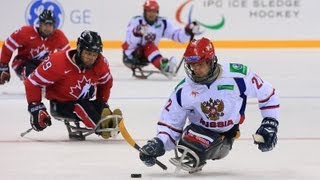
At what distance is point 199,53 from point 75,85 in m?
1.90

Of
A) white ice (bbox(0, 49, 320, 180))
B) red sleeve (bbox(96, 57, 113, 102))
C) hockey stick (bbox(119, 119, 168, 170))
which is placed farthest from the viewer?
red sleeve (bbox(96, 57, 113, 102))

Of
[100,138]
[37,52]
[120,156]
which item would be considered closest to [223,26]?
[37,52]

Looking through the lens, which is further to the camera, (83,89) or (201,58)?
(83,89)

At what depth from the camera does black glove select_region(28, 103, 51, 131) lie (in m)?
6.26

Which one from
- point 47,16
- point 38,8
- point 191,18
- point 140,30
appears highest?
point 47,16

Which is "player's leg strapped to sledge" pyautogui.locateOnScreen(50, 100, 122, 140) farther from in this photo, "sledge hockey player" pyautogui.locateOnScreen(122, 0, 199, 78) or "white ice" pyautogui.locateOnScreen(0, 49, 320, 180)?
"sledge hockey player" pyautogui.locateOnScreen(122, 0, 199, 78)

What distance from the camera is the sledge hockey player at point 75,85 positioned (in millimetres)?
6289

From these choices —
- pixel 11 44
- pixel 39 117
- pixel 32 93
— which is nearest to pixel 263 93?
pixel 39 117

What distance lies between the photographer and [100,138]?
6.90m

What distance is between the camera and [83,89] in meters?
6.61

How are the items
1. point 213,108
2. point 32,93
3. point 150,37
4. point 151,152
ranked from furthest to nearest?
point 150,37 < point 32,93 < point 213,108 < point 151,152

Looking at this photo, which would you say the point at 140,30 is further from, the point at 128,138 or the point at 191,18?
the point at 128,138

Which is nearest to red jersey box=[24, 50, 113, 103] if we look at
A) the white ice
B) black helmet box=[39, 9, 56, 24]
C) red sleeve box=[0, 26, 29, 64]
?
the white ice

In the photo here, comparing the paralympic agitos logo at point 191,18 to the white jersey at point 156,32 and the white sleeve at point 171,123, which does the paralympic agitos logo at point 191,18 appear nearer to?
the white jersey at point 156,32
